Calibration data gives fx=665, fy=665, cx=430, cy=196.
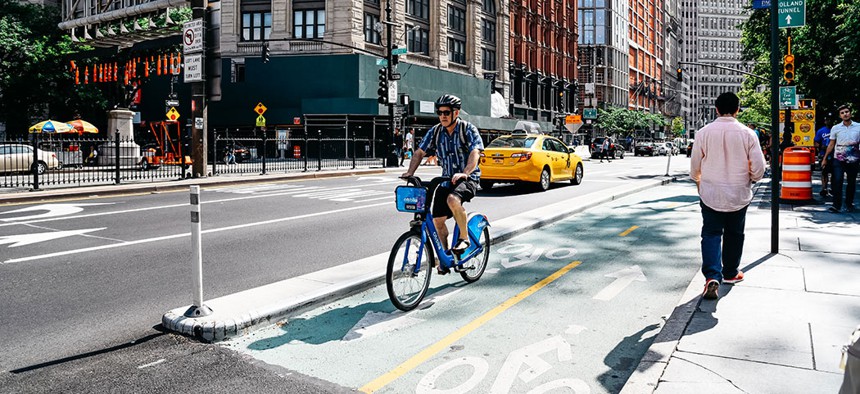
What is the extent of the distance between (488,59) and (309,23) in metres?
19.7

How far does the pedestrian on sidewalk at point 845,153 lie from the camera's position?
40.5ft

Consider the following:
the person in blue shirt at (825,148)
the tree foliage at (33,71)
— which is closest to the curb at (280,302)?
the person in blue shirt at (825,148)

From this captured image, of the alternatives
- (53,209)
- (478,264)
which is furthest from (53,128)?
(478,264)

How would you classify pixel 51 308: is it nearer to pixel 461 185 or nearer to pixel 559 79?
pixel 461 185

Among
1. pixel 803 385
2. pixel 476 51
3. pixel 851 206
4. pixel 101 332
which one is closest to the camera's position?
pixel 803 385

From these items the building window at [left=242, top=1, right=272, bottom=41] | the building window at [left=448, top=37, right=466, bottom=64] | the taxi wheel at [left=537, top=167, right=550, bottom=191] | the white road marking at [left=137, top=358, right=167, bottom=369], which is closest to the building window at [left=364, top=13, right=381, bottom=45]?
the building window at [left=242, top=1, right=272, bottom=41]

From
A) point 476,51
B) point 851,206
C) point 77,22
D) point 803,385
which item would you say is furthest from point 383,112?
point 803,385

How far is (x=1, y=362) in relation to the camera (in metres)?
4.46

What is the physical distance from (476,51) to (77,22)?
33512mm

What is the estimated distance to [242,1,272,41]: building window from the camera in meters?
44.8

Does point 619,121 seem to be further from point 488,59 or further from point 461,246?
point 461,246

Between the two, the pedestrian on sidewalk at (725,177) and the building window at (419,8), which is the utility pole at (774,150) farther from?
the building window at (419,8)

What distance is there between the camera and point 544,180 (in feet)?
59.6

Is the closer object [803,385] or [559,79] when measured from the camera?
[803,385]
